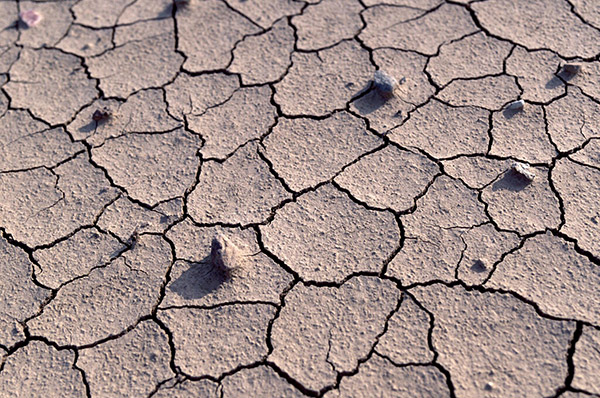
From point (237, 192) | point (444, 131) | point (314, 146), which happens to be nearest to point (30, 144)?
point (237, 192)

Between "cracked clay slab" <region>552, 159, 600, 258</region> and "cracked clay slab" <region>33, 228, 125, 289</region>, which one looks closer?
"cracked clay slab" <region>552, 159, 600, 258</region>

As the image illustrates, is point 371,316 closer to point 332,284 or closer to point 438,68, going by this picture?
point 332,284

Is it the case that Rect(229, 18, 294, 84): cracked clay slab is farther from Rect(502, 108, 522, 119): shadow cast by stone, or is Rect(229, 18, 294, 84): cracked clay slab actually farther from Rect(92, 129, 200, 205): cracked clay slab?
Rect(502, 108, 522, 119): shadow cast by stone

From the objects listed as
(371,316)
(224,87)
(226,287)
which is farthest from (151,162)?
(371,316)

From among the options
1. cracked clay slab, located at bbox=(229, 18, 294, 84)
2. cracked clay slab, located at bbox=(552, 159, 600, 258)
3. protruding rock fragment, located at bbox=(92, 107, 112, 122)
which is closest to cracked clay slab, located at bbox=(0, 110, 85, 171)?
protruding rock fragment, located at bbox=(92, 107, 112, 122)

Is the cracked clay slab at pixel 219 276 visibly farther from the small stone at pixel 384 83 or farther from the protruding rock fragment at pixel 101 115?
the small stone at pixel 384 83
